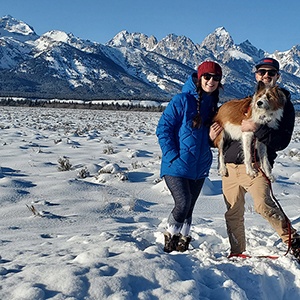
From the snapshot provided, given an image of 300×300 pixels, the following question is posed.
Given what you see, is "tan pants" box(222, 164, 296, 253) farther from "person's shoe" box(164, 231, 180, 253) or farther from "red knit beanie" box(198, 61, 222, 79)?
"red knit beanie" box(198, 61, 222, 79)

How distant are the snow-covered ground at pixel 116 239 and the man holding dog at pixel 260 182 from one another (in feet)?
0.77

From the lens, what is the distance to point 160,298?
258 cm

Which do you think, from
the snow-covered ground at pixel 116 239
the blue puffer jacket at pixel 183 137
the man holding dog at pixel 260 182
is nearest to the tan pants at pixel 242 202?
the man holding dog at pixel 260 182

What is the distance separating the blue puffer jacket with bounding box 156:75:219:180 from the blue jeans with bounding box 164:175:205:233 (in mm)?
69

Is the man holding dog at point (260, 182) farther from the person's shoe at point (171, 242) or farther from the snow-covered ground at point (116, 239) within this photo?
the person's shoe at point (171, 242)

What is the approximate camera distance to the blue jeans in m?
3.71

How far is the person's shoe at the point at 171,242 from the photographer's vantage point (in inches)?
153

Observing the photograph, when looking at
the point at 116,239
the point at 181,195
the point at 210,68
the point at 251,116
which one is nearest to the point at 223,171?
the point at 181,195

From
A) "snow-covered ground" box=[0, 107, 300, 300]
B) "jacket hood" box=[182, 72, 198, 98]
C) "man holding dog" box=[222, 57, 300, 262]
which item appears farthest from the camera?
"jacket hood" box=[182, 72, 198, 98]

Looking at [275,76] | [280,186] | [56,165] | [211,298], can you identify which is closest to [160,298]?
[211,298]

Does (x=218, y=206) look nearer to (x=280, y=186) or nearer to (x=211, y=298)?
(x=280, y=186)

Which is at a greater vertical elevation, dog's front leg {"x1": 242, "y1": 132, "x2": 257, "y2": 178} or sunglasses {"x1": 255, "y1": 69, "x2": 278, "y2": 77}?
sunglasses {"x1": 255, "y1": 69, "x2": 278, "y2": 77}

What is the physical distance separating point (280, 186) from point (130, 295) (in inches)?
203

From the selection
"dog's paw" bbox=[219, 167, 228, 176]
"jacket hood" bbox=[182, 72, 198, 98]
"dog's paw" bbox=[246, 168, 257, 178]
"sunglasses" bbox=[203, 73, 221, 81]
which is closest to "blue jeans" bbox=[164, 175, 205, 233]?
"dog's paw" bbox=[219, 167, 228, 176]
